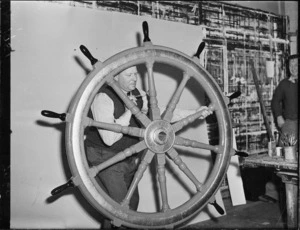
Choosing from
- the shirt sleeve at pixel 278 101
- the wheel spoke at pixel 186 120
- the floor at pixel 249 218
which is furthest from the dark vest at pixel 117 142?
the shirt sleeve at pixel 278 101

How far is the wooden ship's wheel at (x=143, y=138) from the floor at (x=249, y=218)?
5.59 ft

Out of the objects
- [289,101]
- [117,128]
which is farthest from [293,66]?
Answer: [117,128]

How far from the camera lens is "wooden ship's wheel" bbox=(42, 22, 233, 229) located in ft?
5.27

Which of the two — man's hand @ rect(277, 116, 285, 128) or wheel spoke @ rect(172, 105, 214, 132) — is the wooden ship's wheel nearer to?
wheel spoke @ rect(172, 105, 214, 132)

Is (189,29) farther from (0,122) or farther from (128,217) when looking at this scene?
(128,217)

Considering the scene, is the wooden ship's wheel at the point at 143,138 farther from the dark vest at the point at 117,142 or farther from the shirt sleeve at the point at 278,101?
the shirt sleeve at the point at 278,101

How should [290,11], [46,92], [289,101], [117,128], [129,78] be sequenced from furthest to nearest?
[290,11] → [289,101] → [46,92] → [129,78] → [117,128]

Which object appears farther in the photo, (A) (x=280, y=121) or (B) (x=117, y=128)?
(A) (x=280, y=121)

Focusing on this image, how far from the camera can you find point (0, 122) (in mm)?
2750

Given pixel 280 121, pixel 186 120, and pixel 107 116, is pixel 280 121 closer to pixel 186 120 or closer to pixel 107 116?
pixel 186 120

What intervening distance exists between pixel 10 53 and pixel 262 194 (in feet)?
10.2

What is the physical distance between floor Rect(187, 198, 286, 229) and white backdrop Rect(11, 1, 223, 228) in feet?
3.78

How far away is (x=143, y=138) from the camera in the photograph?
175 cm

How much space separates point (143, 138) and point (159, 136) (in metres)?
0.08
